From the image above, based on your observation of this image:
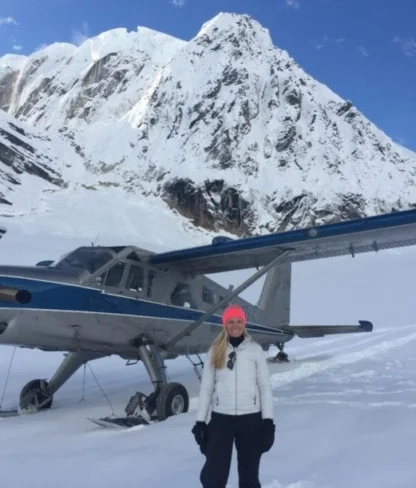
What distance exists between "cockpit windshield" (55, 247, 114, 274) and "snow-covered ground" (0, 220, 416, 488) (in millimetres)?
2066

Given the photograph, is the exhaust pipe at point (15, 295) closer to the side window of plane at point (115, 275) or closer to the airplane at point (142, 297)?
the airplane at point (142, 297)

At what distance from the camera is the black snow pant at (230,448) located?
3.34 meters

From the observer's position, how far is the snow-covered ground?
13.6ft

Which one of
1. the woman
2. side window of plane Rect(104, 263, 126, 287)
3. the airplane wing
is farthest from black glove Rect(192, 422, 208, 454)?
the airplane wing

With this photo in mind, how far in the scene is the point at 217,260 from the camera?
912 centimetres

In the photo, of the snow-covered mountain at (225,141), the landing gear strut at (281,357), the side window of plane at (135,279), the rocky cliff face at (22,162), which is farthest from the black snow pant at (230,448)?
the rocky cliff face at (22,162)

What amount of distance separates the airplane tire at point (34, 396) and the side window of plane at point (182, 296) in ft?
7.93

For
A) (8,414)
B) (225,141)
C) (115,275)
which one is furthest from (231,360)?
(225,141)

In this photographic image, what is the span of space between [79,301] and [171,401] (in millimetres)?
1812

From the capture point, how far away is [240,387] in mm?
3363

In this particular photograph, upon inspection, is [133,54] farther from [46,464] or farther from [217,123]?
[46,464]

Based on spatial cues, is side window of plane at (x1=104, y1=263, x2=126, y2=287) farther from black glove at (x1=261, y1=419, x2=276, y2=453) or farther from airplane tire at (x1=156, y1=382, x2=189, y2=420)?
black glove at (x1=261, y1=419, x2=276, y2=453)

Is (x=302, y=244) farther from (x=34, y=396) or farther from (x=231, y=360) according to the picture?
(x=231, y=360)

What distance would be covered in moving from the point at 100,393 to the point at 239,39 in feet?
279
